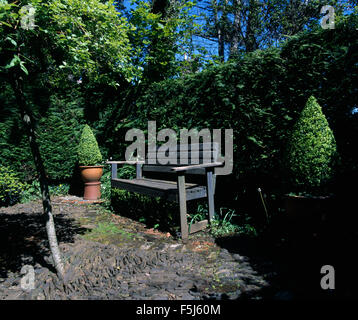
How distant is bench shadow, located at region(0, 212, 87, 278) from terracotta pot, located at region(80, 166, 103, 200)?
1593 mm

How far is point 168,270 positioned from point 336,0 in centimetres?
1329

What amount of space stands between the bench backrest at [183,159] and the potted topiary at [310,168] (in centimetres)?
146

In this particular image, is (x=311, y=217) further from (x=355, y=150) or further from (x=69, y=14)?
(x=69, y=14)

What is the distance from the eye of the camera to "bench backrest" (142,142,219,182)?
14.0 feet

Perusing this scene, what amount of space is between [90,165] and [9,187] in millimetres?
1887

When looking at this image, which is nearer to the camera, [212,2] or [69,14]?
[69,14]

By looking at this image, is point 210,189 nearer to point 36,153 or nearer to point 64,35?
point 36,153

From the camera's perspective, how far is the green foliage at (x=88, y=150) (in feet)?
22.0

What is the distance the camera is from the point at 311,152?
2877 millimetres

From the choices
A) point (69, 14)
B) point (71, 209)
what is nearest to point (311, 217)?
point (69, 14)

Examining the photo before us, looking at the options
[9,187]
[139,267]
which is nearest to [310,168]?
[139,267]

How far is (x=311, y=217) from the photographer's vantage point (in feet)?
8.80

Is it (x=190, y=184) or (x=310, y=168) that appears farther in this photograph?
(x=190, y=184)

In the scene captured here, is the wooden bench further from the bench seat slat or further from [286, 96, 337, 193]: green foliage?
[286, 96, 337, 193]: green foliage
